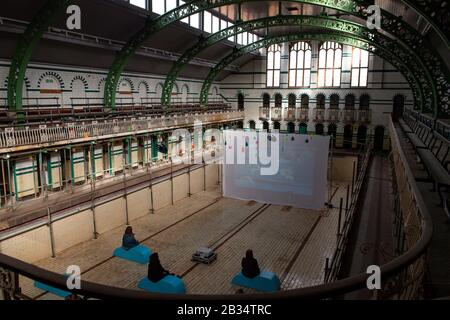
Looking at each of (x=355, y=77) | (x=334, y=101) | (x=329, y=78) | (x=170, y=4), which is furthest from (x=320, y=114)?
(x=170, y=4)

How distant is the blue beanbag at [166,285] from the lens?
9.95m

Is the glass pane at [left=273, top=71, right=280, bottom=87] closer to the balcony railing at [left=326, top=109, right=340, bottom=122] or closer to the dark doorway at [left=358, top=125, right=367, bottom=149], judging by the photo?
the balcony railing at [left=326, top=109, right=340, bottom=122]

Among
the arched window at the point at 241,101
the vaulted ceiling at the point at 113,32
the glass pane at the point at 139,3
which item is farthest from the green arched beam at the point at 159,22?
the arched window at the point at 241,101

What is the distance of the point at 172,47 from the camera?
2578 cm

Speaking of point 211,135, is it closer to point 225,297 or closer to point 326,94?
point 326,94

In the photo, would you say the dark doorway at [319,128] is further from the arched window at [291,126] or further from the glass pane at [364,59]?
the glass pane at [364,59]

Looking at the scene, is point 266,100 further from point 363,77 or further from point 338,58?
point 363,77

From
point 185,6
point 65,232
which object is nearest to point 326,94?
point 185,6

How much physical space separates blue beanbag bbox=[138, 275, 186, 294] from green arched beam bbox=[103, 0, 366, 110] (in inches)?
515

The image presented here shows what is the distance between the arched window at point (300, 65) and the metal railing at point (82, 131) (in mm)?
13916

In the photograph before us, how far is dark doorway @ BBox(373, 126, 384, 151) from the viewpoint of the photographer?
3234 centimetres

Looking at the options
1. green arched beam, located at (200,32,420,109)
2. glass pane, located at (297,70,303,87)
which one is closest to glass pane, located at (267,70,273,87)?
glass pane, located at (297,70,303,87)

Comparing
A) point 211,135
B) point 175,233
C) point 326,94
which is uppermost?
point 326,94
